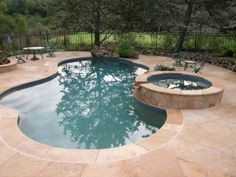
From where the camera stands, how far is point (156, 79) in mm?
8477

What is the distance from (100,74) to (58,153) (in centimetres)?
699

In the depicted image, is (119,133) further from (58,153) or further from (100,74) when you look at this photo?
(100,74)

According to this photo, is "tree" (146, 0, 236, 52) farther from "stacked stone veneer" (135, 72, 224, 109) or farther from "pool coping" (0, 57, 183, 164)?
"pool coping" (0, 57, 183, 164)

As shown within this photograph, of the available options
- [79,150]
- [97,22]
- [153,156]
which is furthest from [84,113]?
[97,22]

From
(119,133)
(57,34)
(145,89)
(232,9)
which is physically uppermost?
(232,9)

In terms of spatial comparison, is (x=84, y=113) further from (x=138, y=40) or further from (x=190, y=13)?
(x=138, y=40)

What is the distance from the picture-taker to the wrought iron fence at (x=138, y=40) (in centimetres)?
1313

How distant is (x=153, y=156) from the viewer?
4324mm

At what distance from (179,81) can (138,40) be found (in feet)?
27.2

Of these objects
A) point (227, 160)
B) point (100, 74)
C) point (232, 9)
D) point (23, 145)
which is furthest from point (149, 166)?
point (232, 9)

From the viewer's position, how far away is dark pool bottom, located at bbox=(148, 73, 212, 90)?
7.87 metres

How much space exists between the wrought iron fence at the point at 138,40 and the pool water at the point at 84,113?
5024 mm

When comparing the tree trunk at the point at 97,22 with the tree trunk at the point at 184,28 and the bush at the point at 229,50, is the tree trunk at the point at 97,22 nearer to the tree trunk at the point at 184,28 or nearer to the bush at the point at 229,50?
the tree trunk at the point at 184,28

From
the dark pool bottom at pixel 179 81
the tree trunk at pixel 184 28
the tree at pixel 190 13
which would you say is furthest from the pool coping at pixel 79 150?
the tree at pixel 190 13
